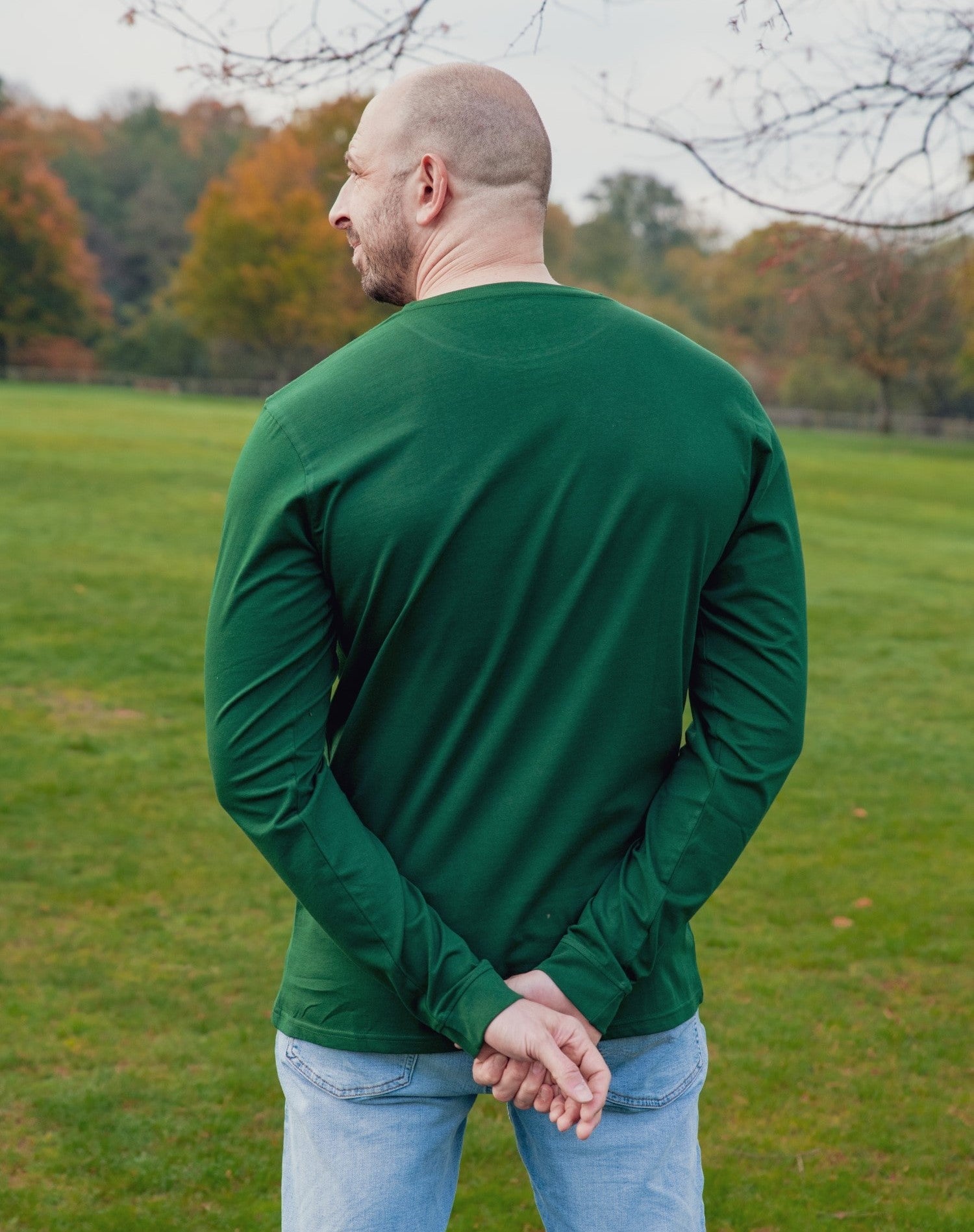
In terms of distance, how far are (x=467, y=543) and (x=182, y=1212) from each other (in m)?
2.61

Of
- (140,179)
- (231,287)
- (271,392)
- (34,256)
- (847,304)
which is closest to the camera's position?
(847,304)

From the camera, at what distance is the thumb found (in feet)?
5.04

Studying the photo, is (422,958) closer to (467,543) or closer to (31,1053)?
(467,543)

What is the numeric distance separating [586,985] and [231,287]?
5878cm

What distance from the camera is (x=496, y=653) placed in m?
1.59

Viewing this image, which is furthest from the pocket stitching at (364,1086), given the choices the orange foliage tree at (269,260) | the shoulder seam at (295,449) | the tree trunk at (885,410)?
the orange foliage tree at (269,260)

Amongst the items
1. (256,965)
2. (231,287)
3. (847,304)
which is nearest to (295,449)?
(256,965)

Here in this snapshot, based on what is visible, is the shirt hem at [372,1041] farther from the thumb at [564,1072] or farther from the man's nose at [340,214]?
the man's nose at [340,214]

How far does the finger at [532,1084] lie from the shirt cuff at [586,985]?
9cm

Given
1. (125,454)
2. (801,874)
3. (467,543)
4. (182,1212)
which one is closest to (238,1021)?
(182,1212)

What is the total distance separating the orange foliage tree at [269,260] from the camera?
56.7m

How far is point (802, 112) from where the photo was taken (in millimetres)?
4039

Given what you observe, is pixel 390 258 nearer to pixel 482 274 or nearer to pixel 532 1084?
pixel 482 274

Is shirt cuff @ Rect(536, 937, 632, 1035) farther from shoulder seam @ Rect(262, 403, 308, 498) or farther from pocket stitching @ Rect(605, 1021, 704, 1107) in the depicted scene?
shoulder seam @ Rect(262, 403, 308, 498)
